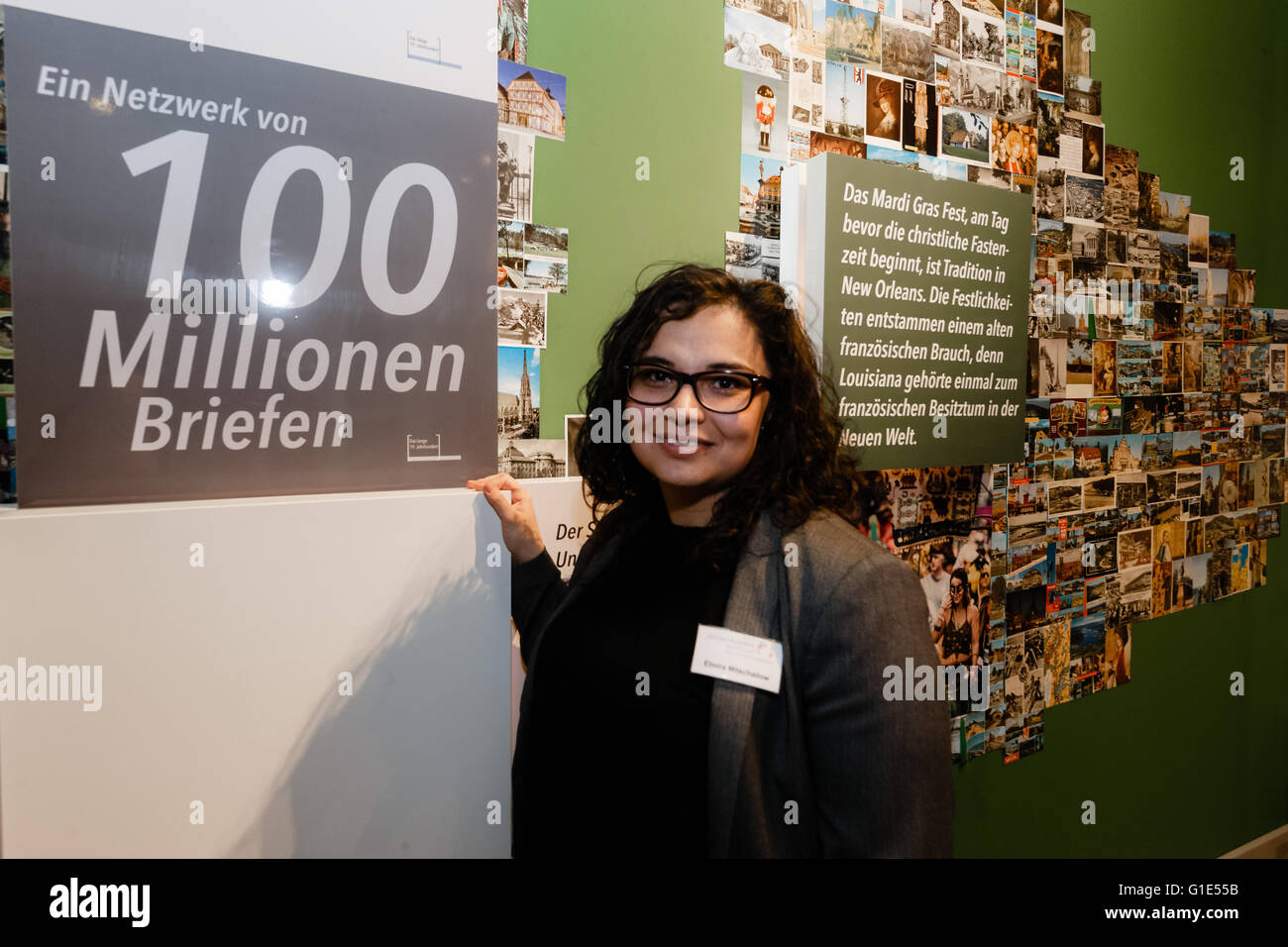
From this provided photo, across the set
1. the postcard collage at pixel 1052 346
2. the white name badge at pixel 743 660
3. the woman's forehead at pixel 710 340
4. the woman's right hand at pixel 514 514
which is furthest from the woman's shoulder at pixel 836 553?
the postcard collage at pixel 1052 346

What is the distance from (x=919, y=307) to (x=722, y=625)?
3.52 ft

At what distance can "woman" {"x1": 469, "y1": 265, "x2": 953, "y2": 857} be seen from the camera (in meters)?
1.08

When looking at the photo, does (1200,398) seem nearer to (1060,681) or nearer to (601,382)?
(1060,681)

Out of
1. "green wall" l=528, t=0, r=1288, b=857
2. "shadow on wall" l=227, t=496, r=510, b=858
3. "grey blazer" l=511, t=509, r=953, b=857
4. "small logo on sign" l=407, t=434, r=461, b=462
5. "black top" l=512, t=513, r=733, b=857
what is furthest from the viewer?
"green wall" l=528, t=0, r=1288, b=857

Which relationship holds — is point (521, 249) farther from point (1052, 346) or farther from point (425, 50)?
point (1052, 346)

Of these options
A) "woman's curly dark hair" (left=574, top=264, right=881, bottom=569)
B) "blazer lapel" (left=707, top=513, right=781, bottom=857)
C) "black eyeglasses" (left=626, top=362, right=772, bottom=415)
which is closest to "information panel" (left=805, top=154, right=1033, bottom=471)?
"woman's curly dark hair" (left=574, top=264, right=881, bottom=569)

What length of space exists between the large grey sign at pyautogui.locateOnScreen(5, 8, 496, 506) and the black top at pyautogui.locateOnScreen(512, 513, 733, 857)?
1.25 ft

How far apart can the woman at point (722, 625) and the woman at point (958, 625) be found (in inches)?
34.7

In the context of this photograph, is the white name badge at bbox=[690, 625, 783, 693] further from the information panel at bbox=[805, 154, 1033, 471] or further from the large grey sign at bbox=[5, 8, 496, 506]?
the information panel at bbox=[805, 154, 1033, 471]

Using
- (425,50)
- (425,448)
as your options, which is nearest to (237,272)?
(425,448)

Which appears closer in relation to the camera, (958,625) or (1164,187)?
(958,625)

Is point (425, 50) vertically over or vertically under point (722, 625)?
over

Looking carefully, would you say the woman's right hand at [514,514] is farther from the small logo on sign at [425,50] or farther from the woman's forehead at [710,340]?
the small logo on sign at [425,50]

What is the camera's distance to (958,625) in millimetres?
2166
